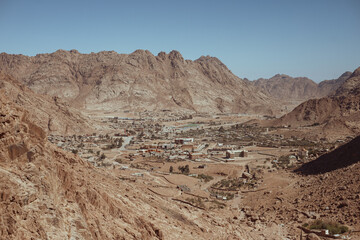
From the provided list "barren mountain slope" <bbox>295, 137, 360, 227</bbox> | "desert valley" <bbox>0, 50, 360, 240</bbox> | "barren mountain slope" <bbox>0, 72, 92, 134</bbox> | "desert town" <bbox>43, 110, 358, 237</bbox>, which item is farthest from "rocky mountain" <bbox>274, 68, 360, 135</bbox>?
"barren mountain slope" <bbox>0, 72, 92, 134</bbox>

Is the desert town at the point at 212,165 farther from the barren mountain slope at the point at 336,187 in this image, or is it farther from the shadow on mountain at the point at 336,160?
the shadow on mountain at the point at 336,160

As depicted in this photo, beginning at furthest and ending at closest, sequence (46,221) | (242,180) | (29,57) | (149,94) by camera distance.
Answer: (29,57)
(149,94)
(242,180)
(46,221)

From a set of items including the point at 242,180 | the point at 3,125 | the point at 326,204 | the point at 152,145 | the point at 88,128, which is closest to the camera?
the point at 3,125

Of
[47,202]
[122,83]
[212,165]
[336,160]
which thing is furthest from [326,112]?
[122,83]

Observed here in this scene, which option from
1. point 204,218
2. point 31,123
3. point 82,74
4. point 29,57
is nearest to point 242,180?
point 204,218

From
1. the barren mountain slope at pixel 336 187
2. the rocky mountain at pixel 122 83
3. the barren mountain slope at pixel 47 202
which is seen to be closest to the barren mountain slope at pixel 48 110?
the barren mountain slope at pixel 336 187

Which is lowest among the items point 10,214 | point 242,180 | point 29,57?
point 242,180

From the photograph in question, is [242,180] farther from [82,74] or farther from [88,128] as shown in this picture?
[82,74]

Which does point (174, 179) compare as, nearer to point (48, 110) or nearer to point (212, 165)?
point (212, 165)
